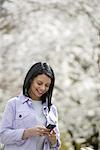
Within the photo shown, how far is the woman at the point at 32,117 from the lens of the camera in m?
3.03

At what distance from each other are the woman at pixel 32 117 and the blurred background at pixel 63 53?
2.57m

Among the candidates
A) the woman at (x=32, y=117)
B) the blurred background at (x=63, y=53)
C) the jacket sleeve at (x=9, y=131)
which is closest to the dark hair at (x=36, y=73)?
the woman at (x=32, y=117)

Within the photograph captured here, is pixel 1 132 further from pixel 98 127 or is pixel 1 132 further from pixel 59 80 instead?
pixel 59 80

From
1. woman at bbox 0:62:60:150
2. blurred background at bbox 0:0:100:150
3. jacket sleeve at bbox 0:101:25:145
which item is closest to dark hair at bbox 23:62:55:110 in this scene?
woman at bbox 0:62:60:150

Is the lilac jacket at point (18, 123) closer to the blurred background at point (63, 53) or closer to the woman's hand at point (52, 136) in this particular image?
the woman's hand at point (52, 136)

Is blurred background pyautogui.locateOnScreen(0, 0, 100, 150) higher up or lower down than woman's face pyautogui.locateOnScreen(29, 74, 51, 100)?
higher up

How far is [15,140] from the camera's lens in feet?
9.96

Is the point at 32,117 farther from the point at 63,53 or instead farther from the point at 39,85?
the point at 63,53

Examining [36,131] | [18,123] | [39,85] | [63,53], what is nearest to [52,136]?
[36,131]

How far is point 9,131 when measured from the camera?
3.03 meters

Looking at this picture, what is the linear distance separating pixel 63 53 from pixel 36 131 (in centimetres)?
469

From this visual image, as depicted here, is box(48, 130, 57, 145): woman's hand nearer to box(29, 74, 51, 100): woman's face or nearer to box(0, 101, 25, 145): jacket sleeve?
box(0, 101, 25, 145): jacket sleeve

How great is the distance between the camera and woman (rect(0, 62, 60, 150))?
3.03m

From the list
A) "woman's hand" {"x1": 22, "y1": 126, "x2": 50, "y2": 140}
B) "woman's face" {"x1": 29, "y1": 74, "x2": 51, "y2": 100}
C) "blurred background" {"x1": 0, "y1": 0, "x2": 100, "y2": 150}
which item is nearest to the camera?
"woman's hand" {"x1": 22, "y1": 126, "x2": 50, "y2": 140}
